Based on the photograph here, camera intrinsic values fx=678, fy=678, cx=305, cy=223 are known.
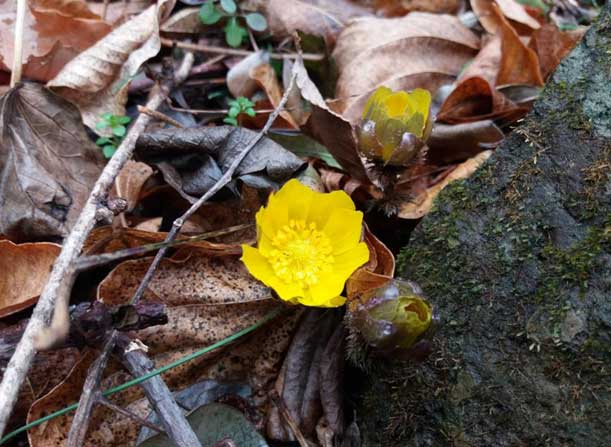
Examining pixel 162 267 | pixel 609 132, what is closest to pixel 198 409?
pixel 162 267

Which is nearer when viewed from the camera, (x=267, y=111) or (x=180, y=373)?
(x=180, y=373)

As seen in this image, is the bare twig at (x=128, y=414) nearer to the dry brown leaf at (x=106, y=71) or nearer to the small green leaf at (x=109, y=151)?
the small green leaf at (x=109, y=151)

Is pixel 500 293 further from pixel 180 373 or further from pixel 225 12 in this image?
pixel 225 12

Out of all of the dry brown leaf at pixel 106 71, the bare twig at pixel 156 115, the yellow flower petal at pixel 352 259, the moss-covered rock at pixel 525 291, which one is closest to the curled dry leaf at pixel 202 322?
the yellow flower petal at pixel 352 259

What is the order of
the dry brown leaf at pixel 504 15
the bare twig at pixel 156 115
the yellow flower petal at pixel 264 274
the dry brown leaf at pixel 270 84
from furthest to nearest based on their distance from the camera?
the dry brown leaf at pixel 504 15 → the dry brown leaf at pixel 270 84 → the bare twig at pixel 156 115 → the yellow flower petal at pixel 264 274

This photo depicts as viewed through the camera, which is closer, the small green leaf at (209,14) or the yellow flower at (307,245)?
the yellow flower at (307,245)
